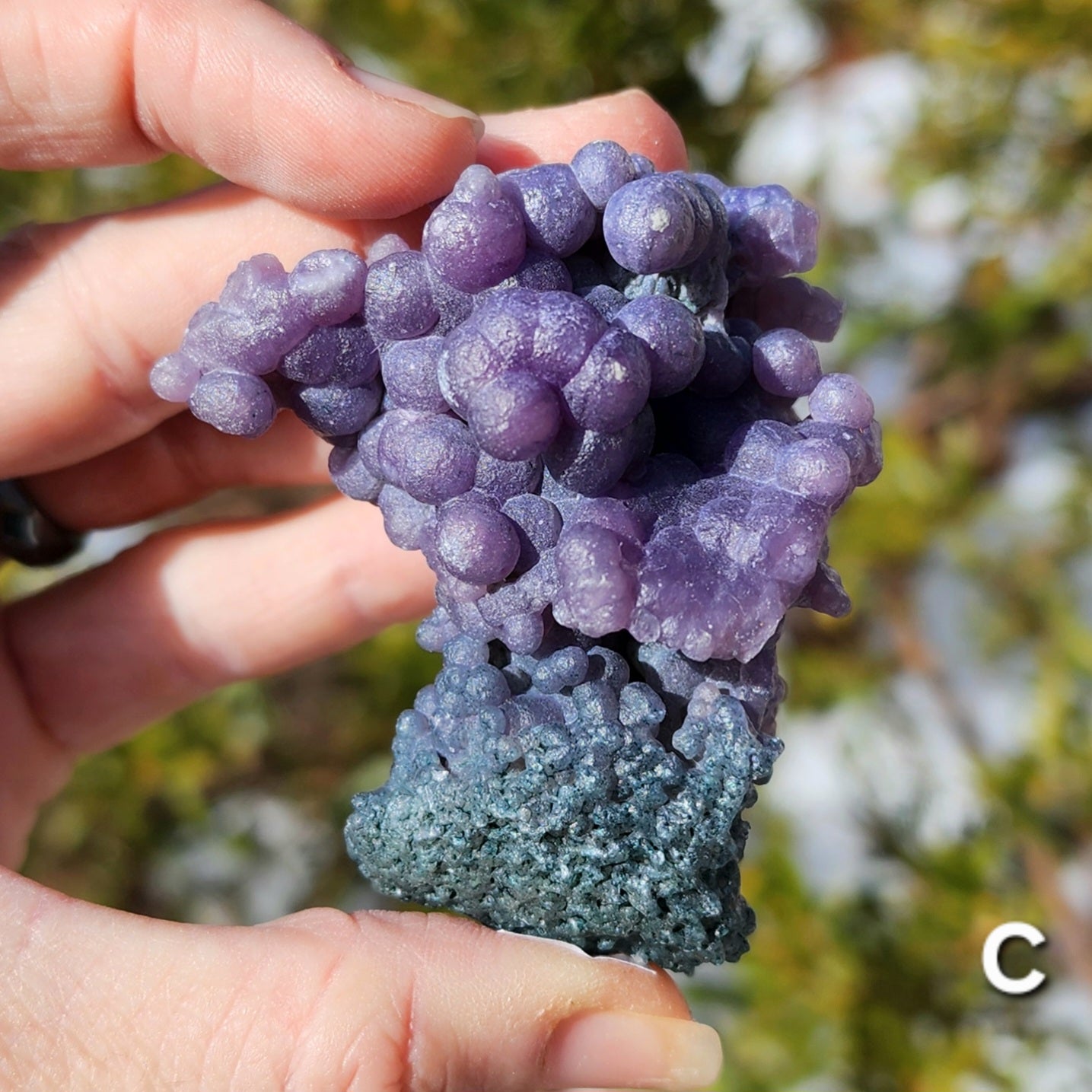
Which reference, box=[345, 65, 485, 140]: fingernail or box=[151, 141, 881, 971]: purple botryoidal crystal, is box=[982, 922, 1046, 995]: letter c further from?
box=[345, 65, 485, 140]: fingernail

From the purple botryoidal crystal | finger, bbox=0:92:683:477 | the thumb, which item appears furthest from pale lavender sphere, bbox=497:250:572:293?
the thumb

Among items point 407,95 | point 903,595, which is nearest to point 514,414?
point 407,95

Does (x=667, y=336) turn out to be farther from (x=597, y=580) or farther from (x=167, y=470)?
(x=167, y=470)

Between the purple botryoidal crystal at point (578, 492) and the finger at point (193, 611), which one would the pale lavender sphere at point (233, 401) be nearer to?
the purple botryoidal crystal at point (578, 492)

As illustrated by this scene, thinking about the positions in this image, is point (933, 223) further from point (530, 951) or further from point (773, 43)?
point (530, 951)

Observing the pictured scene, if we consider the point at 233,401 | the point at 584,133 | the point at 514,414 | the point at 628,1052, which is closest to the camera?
the point at 514,414

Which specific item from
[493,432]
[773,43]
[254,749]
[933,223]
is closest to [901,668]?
[933,223]
